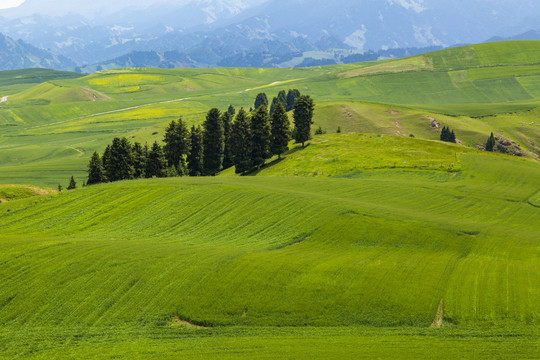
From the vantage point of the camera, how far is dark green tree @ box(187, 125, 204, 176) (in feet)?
387

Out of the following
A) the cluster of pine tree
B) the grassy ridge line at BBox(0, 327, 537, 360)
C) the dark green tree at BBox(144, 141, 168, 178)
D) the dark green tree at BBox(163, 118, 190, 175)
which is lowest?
the grassy ridge line at BBox(0, 327, 537, 360)

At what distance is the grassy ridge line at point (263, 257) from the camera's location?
36.1m

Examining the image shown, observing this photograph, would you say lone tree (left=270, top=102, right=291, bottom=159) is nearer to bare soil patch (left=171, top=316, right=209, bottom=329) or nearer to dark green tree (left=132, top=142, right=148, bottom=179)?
dark green tree (left=132, top=142, right=148, bottom=179)

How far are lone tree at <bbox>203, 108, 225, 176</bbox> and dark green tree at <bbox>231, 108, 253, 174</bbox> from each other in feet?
13.2

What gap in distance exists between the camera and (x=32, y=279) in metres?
38.9

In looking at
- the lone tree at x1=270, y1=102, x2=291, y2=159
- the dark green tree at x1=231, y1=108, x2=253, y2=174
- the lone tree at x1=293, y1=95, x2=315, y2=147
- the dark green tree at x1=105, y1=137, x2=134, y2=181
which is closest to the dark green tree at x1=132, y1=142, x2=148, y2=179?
the dark green tree at x1=105, y1=137, x2=134, y2=181

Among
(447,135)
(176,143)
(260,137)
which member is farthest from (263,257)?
(447,135)

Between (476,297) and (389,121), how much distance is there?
158549 mm

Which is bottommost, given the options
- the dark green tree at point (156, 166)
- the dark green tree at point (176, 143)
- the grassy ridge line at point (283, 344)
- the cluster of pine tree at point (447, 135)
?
the grassy ridge line at point (283, 344)

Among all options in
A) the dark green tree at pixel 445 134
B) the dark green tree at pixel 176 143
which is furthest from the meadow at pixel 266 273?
the dark green tree at pixel 445 134

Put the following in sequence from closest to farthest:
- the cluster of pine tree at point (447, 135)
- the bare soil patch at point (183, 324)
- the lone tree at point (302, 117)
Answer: the bare soil patch at point (183, 324) → the lone tree at point (302, 117) → the cluster of pine tree at point (447, 135)

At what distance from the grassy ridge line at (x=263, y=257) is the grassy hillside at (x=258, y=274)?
0.18 metres

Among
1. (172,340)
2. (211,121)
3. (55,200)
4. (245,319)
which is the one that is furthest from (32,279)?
(211,121)

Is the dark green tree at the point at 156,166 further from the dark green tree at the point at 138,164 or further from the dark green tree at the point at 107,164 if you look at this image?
the dark green tree at the point at 107,164
